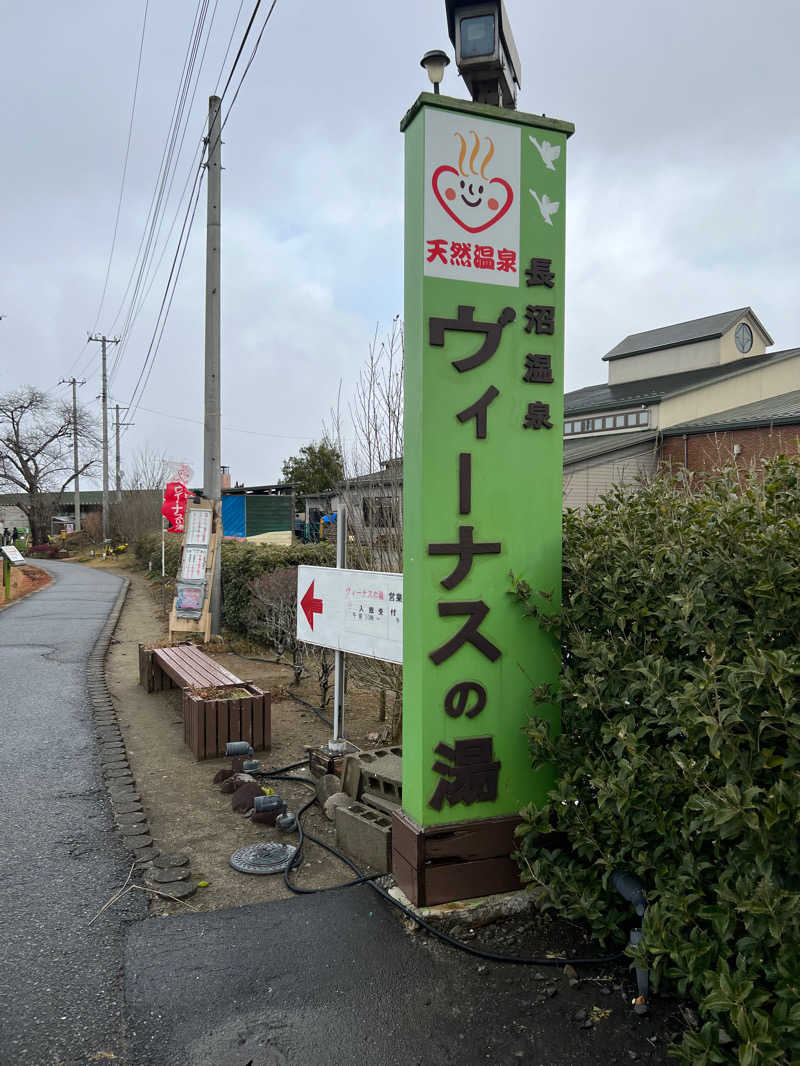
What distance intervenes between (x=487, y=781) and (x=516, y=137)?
305 cm

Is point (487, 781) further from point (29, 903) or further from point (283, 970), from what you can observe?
point (29, 903)

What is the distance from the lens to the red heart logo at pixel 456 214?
11.1ft

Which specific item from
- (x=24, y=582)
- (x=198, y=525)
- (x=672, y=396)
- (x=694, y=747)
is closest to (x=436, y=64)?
(x=694, y=747)

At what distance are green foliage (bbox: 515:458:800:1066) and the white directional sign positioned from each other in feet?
4.96

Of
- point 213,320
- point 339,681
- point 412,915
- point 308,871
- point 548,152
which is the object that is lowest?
point 308,871

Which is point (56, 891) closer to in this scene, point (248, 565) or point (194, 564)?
point (194, 564)

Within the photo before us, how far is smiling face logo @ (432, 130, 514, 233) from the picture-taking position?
11.2 ft

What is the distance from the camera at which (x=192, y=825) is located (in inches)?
184

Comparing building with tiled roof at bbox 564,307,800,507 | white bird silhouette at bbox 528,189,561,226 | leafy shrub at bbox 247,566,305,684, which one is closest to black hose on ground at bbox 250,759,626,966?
white bird silhouette at bbox 528,189,561,226

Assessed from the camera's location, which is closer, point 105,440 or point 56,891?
point 56,891

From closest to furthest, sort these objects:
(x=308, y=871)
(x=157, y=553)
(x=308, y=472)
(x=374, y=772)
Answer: (x=308, y=871) → (x=374, y=772) → (x=157, y=553) → (x=308, y=472)

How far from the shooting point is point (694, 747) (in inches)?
96.2

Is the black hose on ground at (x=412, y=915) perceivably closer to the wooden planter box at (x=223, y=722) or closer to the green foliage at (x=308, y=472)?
the wooden planter box at (x=223, y=722)

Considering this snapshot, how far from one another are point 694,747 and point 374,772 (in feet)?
7.75
